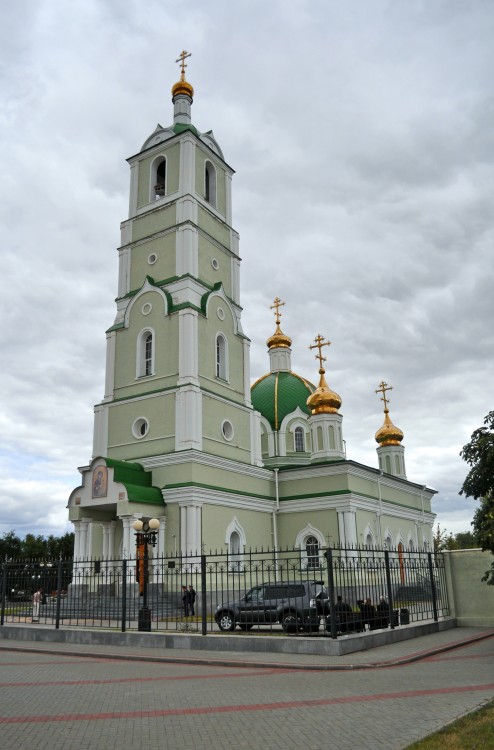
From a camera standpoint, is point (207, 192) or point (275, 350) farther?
point (275, 350)

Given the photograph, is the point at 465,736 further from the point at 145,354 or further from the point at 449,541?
the point at 449,541

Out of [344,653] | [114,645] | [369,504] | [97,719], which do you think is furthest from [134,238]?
[97,719]

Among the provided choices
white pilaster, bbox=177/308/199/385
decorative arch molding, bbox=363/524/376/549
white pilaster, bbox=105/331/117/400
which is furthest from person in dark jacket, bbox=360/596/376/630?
white pilaster, bbox=105/331/117/400

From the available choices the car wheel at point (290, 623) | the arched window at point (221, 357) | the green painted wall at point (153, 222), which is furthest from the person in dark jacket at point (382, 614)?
the green painted wall at point (153, 222)

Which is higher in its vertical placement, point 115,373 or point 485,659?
point 115,373

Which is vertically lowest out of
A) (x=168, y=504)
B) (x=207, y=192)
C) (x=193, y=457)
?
(x=168, y=504)

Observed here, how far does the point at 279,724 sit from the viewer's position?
709 centimetres

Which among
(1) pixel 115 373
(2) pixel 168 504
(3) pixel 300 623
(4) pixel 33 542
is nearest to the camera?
(3) pixel 300 623

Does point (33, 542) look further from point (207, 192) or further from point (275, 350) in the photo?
point (207, 192)

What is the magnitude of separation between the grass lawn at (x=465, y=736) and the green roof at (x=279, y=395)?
3002 cm

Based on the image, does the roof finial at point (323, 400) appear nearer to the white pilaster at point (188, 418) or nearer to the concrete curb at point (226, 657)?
the white pilaster at point (188, 418)

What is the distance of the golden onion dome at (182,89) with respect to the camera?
35188 mm

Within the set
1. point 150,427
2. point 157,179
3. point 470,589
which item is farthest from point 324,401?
point 470,589

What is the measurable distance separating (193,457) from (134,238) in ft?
40.5
